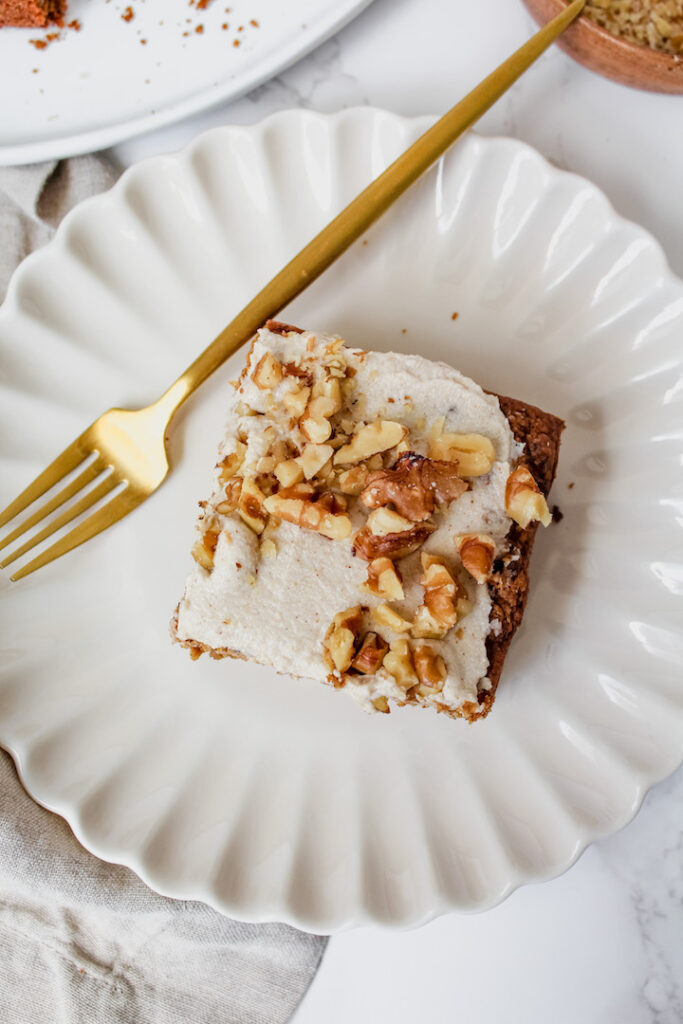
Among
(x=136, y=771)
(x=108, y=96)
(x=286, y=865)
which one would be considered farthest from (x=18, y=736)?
(x=108, y=96)

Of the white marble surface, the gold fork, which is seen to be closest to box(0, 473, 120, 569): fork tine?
the gold fork

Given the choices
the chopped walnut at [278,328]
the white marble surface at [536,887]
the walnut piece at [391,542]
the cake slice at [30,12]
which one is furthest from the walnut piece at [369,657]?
the cake slice at [30,12]

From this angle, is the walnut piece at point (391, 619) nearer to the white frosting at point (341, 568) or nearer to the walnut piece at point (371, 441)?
the white frosting at point (341, 568)

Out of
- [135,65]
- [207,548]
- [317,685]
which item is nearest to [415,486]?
[207,548]

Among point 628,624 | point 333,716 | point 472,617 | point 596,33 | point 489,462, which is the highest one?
point 596,33

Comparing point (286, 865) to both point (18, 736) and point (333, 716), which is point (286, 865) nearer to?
point (333, 716)
